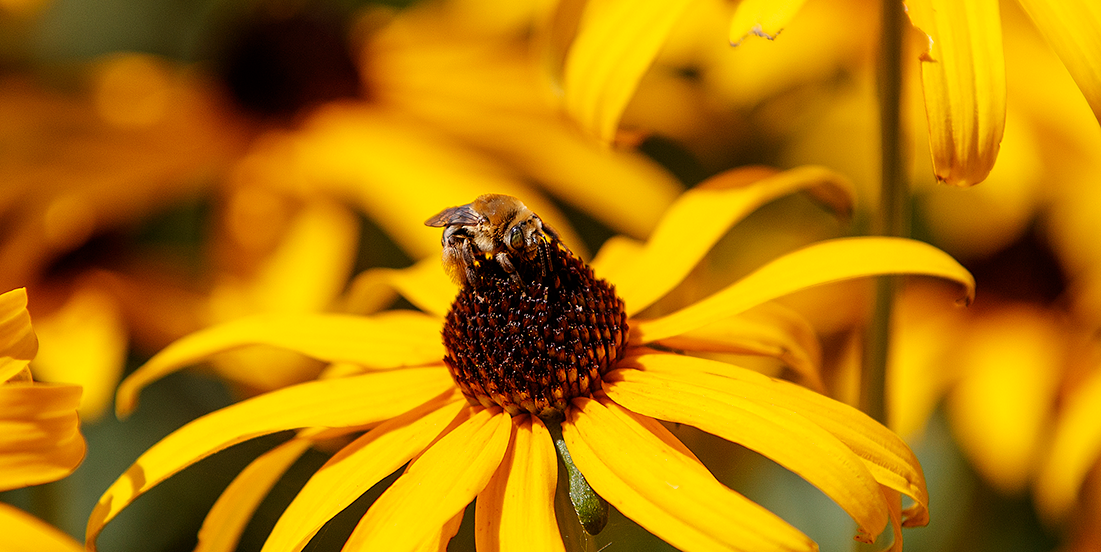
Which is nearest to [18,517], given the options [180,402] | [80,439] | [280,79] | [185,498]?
[80,439]

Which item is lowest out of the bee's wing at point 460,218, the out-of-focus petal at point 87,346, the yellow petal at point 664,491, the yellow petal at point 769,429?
the out-of-focus petal at point 87,346

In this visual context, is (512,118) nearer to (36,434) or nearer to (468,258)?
(468,258)

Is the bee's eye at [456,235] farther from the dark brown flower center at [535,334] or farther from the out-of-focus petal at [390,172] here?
the out-of-focus petal at [390,172]

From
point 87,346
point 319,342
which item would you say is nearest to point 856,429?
point 319,342

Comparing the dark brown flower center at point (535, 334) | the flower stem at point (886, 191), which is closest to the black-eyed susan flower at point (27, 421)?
the dark brown flower center at point (535, 334)

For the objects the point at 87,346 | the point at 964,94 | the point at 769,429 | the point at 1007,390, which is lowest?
the point at 1007,390

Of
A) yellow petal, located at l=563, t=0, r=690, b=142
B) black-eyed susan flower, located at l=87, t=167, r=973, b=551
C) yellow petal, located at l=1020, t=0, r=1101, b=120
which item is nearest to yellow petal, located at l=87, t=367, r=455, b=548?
black-eyed susan flower, located at l=87, t=167, r=973, b=551
